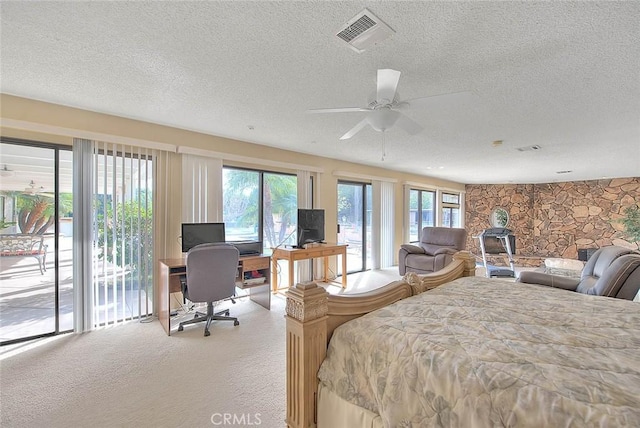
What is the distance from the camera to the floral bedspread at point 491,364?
85cm

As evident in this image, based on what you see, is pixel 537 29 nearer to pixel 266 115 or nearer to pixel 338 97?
pixel 338 97

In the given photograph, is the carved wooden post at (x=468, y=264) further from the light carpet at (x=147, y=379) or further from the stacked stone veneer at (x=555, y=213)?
the stacked stone veneer at (x=555, y=213)

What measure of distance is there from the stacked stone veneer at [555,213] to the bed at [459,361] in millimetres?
5809

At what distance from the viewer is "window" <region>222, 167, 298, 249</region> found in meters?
4.09

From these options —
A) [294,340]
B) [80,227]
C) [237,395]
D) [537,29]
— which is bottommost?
[237,395]

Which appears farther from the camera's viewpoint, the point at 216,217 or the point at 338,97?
the point at 216,217

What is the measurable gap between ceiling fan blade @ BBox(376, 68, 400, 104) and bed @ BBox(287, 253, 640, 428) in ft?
4.57

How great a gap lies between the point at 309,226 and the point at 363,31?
3.23 meters

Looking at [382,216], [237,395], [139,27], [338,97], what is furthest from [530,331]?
[382,216]

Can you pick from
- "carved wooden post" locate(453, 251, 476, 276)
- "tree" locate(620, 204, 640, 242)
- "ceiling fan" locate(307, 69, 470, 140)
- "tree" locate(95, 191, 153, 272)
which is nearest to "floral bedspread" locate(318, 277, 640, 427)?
"carved wooden post" locate(453, 251, 476, 276)

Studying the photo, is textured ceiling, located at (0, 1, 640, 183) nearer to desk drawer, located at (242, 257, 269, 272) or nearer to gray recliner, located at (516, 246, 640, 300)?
gray recliner, located at (516, 246, 640, 300)

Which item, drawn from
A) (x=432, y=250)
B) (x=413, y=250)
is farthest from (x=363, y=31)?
(x=432, y=250)

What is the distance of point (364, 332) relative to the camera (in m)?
1.33

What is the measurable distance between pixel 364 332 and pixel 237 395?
4.07 ft
